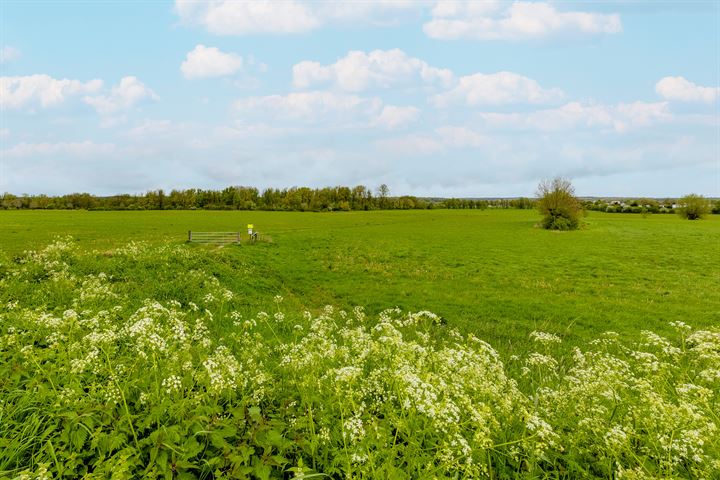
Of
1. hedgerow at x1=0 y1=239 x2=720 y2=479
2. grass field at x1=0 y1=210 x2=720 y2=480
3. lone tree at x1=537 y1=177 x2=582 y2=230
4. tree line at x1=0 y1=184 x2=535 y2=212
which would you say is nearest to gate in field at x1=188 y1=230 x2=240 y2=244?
grass field at x1=0 y1=210 x2=720 y2=480

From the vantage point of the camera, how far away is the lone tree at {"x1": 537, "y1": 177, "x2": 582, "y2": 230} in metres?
58.9

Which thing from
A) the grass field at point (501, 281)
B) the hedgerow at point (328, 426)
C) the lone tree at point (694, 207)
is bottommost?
the grass field at point (501, 281)

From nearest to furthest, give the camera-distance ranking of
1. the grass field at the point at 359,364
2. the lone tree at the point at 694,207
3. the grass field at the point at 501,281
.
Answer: the grass field at the point at 359,364, the grass field at the point at 501,281, the lone tree at the point at 694,207

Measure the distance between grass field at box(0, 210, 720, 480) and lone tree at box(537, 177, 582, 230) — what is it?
24.4 meters

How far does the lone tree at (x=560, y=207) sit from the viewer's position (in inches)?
2320

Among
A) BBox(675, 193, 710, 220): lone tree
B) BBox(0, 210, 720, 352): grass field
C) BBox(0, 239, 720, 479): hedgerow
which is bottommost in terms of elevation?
BBox(0, 210, 720, 352): grass field

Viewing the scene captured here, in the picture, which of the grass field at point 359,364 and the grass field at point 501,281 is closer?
the grass field at point 359,364

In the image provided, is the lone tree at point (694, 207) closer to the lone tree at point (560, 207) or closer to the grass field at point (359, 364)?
the lone tree at point (560, 207)

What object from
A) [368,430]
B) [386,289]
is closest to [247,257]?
[386,289]

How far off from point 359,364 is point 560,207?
2542 inches

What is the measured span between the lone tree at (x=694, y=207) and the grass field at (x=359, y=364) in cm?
7398

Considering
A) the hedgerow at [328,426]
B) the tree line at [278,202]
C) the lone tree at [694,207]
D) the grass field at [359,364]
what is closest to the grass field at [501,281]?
the grass field at [359,364]

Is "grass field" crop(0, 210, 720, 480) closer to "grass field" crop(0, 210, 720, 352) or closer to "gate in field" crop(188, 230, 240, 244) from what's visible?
"grass field" crop(0, 210, 720, 352)

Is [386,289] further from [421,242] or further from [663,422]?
[421,242]
